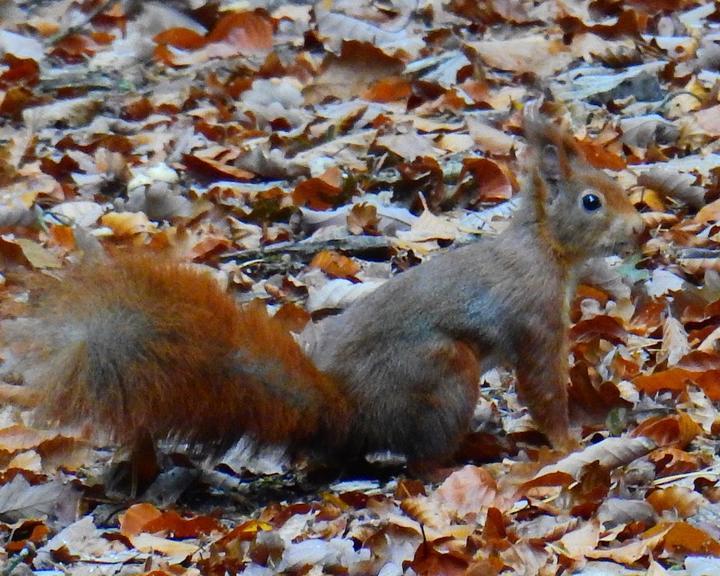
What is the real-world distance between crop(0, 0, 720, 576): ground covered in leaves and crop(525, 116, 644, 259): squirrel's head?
0.42 m

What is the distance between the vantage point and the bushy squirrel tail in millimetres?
3447

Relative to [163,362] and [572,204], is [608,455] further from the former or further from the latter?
[163,362]

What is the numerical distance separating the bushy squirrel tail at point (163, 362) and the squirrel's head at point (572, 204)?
3.08 feet

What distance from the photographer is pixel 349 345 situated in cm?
408

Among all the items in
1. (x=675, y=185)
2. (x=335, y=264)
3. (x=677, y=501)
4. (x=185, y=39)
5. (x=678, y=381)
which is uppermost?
(x=677, y=501)

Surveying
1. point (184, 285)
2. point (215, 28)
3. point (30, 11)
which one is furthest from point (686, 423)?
point (30, 11)

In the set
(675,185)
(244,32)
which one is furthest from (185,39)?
(675,185)

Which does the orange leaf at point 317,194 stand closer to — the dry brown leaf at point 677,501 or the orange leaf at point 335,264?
the orange leaf at point 335,264

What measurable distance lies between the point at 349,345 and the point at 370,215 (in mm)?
1724

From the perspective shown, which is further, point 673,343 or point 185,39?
point 185,39

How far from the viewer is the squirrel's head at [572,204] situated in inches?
173

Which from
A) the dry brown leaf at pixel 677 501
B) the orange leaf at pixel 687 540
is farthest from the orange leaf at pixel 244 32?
the orange leaf at pixel 687 540

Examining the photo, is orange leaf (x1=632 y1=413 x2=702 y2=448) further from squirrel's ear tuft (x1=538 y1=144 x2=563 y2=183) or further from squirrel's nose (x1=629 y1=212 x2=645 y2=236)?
squirrel's ear tuft (x1=538 y1=144 x2=563 y2=183)

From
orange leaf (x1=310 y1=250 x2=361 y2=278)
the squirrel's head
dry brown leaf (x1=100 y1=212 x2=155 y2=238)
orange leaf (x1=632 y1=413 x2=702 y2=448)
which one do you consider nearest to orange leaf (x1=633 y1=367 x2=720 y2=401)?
orange leaf (x1=632 y1=413 x2=702 y2=448)
